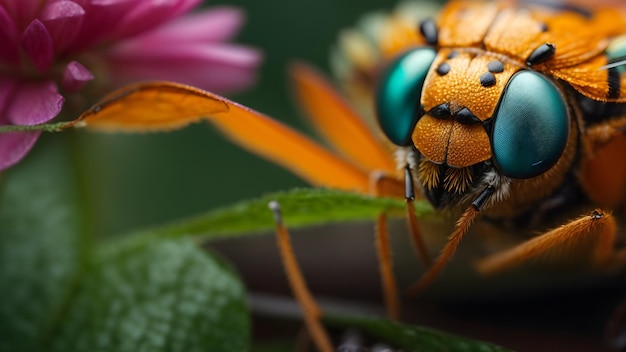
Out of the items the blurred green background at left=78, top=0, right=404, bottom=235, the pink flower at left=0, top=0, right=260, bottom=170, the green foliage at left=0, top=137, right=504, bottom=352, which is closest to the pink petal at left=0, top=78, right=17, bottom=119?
the pink flower at left=0, top=0, right=260, bottom=170

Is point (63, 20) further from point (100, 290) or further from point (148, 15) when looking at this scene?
point (100, 290)

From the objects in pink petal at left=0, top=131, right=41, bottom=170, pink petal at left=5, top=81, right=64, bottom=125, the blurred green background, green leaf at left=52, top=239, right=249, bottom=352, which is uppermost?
the blurred green background

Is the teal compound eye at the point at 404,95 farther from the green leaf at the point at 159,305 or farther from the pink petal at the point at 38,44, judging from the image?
the pink petal at the point at 38,44

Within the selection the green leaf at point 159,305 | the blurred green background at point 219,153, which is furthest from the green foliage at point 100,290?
the blurred green background at point 219,153

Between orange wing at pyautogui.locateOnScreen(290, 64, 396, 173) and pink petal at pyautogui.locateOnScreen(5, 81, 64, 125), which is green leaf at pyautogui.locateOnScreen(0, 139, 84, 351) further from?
orange wing at pyautogui.locateOnScreen(290, 64, 396, 173)

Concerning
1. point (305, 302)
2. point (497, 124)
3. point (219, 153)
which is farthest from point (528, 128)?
point (219, 153)

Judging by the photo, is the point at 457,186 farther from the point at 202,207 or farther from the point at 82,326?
the point at 202,207
